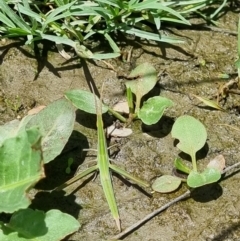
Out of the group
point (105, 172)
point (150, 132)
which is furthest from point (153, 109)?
point (105, 172)

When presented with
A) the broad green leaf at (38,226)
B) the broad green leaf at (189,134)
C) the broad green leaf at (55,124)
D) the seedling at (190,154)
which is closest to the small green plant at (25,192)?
the broad green leaf at (38,226)

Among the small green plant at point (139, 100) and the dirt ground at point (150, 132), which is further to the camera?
the small green plant at point (139, 100)

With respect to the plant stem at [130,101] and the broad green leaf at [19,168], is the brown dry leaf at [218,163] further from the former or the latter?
the broad green leaf at [19,168]

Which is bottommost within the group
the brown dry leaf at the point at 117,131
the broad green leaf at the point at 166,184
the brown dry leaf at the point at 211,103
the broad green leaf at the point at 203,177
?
the broad green leaf at the point at 166,184

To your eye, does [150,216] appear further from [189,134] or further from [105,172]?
[189,134]

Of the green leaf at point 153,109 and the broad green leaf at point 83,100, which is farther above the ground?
the broad green leaf at point 83,100

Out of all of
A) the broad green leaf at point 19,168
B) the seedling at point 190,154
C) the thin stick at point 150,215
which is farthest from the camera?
the seedling at point 190,154

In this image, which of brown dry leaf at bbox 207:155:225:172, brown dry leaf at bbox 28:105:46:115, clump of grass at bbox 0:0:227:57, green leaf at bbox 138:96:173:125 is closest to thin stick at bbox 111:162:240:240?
brown dry leaf at bbox 207:155:225:172

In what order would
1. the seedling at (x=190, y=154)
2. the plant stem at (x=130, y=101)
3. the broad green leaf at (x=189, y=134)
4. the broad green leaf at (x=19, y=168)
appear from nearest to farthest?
the broad green leaf at (x=19, y=168)
the seedling at (x=190, y=154)
the broad green leaf at (x=189, y=134)
the plant stem at (x=130, y=101)
